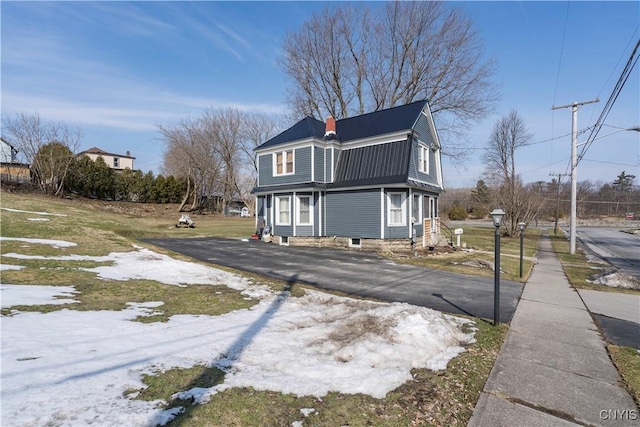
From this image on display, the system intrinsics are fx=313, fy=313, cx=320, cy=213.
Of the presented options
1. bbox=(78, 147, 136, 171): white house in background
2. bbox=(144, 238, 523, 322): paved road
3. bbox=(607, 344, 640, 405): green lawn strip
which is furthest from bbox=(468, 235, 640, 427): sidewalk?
bbox=(78, 147, 136, 171): white house in background

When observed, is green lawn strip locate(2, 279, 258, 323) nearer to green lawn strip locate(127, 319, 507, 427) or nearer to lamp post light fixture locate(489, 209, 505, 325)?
green lawn strip locate(127, 319, 507, 427)

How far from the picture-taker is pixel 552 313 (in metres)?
6.40

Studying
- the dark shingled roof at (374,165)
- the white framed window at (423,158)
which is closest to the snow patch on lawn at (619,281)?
the dark shingled roof at (374,165)

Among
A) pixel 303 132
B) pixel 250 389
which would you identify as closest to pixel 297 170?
pixel 303 132

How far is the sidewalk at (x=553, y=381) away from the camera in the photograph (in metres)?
2.96

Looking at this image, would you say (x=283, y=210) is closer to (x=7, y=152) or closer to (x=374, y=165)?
(x=374, y=165)

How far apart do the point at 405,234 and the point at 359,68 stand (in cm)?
1985

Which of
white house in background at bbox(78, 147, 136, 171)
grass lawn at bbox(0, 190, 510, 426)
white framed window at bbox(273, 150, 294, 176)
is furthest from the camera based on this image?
white house in background at bbox(78, 147, 136, 171)

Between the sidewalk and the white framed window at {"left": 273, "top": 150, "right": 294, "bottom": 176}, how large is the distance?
14374 millimetres

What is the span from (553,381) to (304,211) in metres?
14.8

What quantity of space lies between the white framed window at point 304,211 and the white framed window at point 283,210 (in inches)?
25.7

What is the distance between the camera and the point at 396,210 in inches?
620

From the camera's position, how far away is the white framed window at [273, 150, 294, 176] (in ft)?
60.3

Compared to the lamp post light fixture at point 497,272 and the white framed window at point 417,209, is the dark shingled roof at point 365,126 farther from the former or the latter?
the lamp post light fixture at point 497,272
